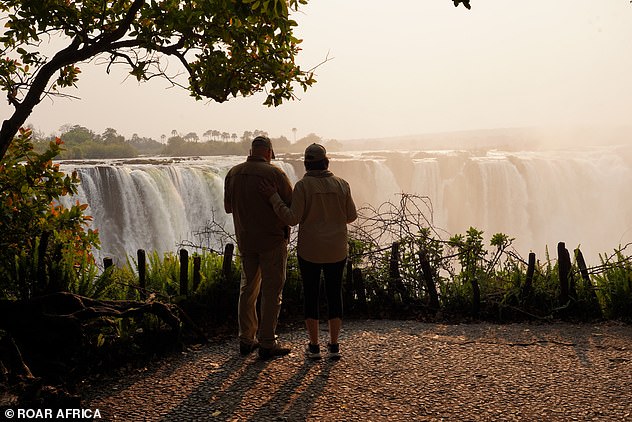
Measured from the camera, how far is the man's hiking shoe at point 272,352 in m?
5.00

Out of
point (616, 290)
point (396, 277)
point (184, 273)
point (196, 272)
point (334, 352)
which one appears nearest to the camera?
point (334, 352)

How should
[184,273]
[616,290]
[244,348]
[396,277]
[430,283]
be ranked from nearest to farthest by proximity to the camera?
[244,348] → [184,273] → [616,290] → [430,283] → [396,277]

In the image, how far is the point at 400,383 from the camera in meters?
4.47

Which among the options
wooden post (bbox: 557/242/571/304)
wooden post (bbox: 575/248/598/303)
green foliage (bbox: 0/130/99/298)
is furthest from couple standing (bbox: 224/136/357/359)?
wooden post (bbox: 575/248/598/303)

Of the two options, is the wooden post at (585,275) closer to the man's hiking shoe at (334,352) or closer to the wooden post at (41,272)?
the man's hiking shoe at (334,352)

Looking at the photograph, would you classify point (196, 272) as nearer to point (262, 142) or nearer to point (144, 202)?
point (262, 142)

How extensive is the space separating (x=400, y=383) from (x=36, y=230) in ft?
11.3

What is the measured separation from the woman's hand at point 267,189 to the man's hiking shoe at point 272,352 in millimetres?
1319

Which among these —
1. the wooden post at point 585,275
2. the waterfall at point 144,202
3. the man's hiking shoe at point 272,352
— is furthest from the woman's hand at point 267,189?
the waterfall at point 144,202

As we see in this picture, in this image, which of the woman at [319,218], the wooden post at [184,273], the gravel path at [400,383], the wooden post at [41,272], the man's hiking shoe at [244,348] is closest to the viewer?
the gravel path at [400,383]

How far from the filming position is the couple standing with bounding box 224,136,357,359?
15.4 ft

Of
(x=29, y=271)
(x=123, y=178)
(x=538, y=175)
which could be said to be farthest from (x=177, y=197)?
(x=538, y=175)

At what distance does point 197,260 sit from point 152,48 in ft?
7.20

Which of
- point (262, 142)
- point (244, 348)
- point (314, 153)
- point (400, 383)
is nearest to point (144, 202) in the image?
point (244, 348)
